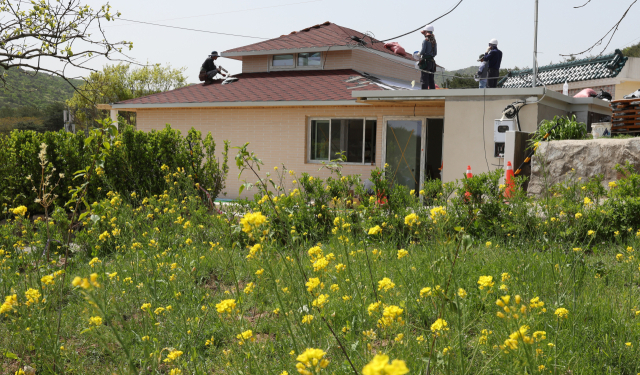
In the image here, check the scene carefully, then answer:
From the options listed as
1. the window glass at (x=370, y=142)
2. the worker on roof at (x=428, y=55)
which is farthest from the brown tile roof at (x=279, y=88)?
the worker on roof at (x=428, y=55)

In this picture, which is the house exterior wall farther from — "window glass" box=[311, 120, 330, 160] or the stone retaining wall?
the stone retaining wall

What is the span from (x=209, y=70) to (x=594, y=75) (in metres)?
14.2

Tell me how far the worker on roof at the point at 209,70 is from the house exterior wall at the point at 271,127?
2.31m

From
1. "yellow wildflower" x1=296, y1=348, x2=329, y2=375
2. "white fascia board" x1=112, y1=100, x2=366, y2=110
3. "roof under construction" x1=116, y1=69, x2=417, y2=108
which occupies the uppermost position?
"roof under construction" x1=116, y1=69, x2=417, y2=108

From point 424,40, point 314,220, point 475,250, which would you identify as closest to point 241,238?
point 314,220

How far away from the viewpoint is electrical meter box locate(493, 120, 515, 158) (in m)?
9.20

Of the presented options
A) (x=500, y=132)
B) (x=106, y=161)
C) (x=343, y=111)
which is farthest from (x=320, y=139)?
(x=106, y=161)

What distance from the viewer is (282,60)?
16.2m

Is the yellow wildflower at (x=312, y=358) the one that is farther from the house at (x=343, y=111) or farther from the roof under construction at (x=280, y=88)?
the roof under construction at (x=280, y=88)

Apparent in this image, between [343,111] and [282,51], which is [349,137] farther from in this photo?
[282,51]

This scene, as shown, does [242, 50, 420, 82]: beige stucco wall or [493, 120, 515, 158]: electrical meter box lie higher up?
[242, 50, 420, 82]: beige stucco wall

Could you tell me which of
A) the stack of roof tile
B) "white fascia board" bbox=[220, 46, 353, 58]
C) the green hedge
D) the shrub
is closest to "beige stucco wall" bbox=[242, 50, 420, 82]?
"white fascia board" bbox=[220, 46, 353, 58]

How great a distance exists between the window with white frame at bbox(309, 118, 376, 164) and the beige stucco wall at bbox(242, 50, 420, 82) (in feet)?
10.7

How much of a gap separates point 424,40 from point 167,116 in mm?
8574
